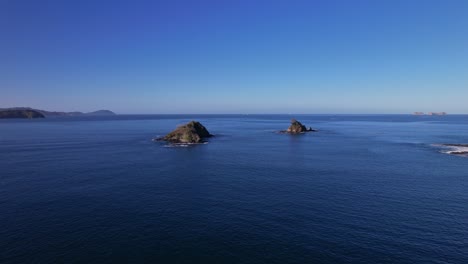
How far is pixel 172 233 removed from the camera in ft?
121

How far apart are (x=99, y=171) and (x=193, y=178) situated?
82.6 feet

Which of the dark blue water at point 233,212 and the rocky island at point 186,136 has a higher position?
the rocky island at point 186,136

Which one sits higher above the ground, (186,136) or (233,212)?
(186,136)

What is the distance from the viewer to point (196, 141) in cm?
12875

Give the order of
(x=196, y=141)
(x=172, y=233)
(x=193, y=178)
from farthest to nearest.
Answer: (x=196, y=141) < (x=193, y=178) < (x=172, y=233)

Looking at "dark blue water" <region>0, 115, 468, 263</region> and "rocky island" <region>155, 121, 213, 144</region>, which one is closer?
"dark blue water" <region>0, 115, 468, 263</region>

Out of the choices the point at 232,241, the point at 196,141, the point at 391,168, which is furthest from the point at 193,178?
the point at 196,141

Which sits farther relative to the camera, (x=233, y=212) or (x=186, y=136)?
(x=186, y=136)

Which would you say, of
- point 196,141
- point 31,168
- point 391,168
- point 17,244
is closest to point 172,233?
point 17,244

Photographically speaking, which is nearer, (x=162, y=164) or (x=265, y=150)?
(x=162, y=164)

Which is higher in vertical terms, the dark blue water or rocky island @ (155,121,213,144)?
rocky island @ (155,121,213,144)

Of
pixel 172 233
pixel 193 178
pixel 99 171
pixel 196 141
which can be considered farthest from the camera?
pixel 196 141

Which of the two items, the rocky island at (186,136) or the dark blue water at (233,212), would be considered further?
the rocky island at (186,136)

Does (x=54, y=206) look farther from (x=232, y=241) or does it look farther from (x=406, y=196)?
(x=406, y=196)
